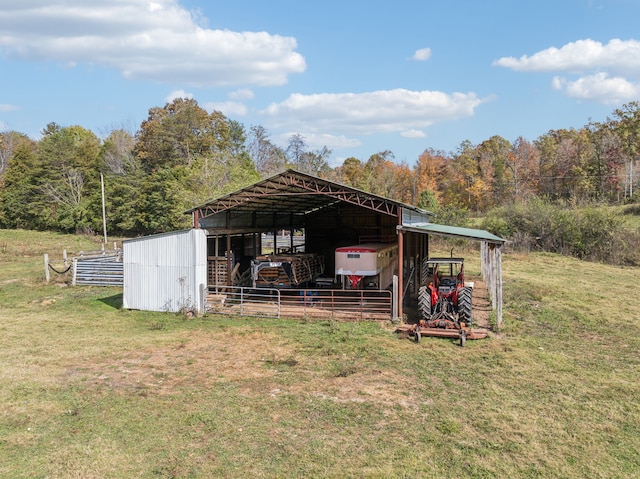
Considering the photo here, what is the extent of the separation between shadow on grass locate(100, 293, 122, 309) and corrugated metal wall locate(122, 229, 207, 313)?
1.10 meters

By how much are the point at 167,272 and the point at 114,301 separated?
380cm

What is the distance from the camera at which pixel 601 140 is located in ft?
178

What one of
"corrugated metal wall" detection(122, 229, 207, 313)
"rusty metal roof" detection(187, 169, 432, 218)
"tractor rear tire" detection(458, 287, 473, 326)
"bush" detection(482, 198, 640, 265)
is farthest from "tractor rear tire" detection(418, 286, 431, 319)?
"bush" detection(482, 198, 640, 265)

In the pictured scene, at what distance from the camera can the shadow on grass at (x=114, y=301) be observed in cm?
1891

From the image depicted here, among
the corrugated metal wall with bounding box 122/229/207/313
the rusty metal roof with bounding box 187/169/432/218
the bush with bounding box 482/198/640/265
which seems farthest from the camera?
the bush with bounding box 482/198/640/265

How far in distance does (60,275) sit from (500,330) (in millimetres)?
22833

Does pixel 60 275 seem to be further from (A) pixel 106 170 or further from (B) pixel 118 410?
(A) pixel 106 170

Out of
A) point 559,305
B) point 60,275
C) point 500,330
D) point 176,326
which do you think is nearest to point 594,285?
point 559,305

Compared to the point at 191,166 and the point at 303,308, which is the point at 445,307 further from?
the point at 191,166

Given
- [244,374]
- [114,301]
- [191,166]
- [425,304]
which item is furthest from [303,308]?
[191,166]

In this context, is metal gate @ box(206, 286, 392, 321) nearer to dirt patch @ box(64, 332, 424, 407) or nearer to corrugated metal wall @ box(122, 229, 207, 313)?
corrugated metal wall @ box(122, 229, 207, 313)

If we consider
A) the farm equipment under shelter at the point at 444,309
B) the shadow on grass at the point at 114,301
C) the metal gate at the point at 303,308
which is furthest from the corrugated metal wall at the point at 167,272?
the farm equipment under shelter at the point at 444,309

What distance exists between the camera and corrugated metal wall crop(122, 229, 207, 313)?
17141mm

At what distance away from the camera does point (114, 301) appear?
19594 mm
